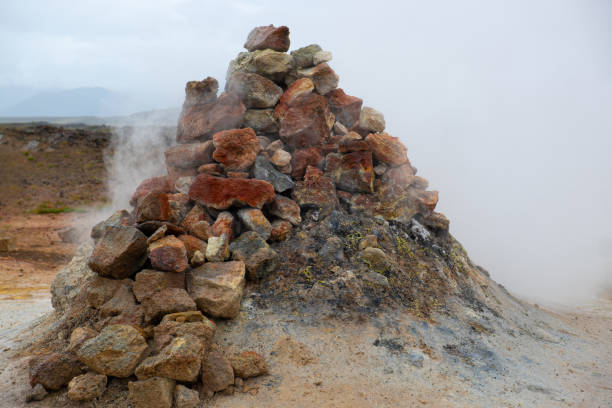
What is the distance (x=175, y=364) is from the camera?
266cm

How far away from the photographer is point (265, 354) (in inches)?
125

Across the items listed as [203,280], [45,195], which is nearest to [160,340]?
[203,280]

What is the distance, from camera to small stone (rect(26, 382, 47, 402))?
281 cm

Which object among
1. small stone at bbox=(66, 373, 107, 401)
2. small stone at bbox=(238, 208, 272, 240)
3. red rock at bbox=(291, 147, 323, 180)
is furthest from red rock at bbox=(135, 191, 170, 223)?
red rock at bbox=(291, 147, 323, 180)

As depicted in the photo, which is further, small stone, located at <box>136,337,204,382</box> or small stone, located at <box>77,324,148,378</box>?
small stone, located at <box>77,324,148,378</box>

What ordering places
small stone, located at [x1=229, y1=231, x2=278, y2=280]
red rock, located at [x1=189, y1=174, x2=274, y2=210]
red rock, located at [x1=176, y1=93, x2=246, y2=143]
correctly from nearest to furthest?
small stone, located at [x1=229, y1=231, x2=278, y2=280] < red rock, located at [x1=189, y1=174, x2=274, y2=210] < red rock, located at [x1=176, y1=93, x2=246, y2=143]

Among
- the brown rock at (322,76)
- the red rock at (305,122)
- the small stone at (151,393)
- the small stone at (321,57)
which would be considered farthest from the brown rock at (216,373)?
the small stone at (321,57)

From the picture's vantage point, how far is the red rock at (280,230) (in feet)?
13.5

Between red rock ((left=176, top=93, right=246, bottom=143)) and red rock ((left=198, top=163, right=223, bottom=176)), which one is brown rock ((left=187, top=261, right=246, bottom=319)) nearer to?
red rock ((left=198, top=163, right=223, bottom=176))

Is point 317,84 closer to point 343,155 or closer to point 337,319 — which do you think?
point 343,155

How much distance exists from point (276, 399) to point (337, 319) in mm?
891

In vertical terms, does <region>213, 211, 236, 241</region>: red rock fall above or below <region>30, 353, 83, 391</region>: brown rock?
above

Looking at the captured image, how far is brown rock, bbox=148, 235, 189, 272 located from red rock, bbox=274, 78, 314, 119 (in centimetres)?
224

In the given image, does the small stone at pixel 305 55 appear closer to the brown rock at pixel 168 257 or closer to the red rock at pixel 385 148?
the red rock at pixel 385 148
